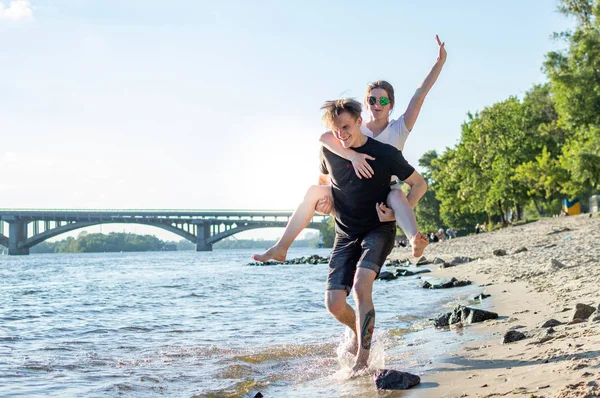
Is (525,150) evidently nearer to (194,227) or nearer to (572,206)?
(572,206)

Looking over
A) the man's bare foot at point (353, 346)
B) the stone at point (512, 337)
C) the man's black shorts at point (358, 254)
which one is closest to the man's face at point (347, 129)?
the man's black shorts at point (358, 254)

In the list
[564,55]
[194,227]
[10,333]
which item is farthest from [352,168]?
[194,227]

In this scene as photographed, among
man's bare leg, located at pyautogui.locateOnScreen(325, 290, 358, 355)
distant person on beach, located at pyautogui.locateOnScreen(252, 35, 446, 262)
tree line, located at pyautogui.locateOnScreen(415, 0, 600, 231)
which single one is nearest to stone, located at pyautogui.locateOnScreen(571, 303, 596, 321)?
distant person on beach, located at pyautogui.locateOnScreen(252, 35, 446, 262)

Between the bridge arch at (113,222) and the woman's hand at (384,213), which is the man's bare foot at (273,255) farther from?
the bridge arch at (113,222)

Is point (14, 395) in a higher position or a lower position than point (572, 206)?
lower

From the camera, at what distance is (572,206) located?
48250 millimetres

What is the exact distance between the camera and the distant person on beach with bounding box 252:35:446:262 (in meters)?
4.91

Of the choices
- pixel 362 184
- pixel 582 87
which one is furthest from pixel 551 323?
pixel 582 87

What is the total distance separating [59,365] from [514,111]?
43852mm

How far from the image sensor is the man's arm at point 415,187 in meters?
5.12

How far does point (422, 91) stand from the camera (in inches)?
209

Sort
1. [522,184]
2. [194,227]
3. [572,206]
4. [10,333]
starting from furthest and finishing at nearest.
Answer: [194,227]
[572,206]
[522,184]
[10,333]

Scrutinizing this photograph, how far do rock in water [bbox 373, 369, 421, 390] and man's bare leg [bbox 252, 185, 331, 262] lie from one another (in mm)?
1274

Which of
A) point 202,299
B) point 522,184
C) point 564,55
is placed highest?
point 564,55
